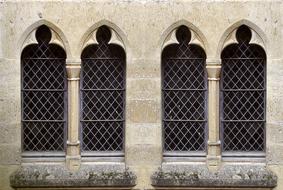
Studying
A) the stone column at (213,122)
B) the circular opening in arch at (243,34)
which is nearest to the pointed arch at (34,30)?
the stone column at (213,122)

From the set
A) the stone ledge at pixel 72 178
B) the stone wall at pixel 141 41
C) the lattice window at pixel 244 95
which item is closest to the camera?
the stone wall at pixel 141 41

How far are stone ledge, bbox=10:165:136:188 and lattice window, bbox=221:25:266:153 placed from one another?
4.47 ft

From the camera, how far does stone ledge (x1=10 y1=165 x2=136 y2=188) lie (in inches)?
475

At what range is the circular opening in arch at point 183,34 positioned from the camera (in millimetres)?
12125

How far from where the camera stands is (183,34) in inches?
480

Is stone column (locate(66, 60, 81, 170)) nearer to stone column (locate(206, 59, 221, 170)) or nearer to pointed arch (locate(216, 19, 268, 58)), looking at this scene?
stone column (locate(206, 59, 221, 170))

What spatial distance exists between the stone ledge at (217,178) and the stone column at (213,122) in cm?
14

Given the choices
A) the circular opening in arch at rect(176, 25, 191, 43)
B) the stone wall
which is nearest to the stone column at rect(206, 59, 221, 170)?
the stone wall

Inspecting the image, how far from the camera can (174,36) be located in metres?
12.1

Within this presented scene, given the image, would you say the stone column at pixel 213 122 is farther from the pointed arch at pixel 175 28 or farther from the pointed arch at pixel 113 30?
the pointed arch at pixel 113 30

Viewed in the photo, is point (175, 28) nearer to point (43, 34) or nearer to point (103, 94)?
point (103, 94)

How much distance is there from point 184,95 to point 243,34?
104 cm

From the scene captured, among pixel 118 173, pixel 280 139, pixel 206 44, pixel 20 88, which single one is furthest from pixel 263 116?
pixel 20 88

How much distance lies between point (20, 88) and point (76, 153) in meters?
1.04
